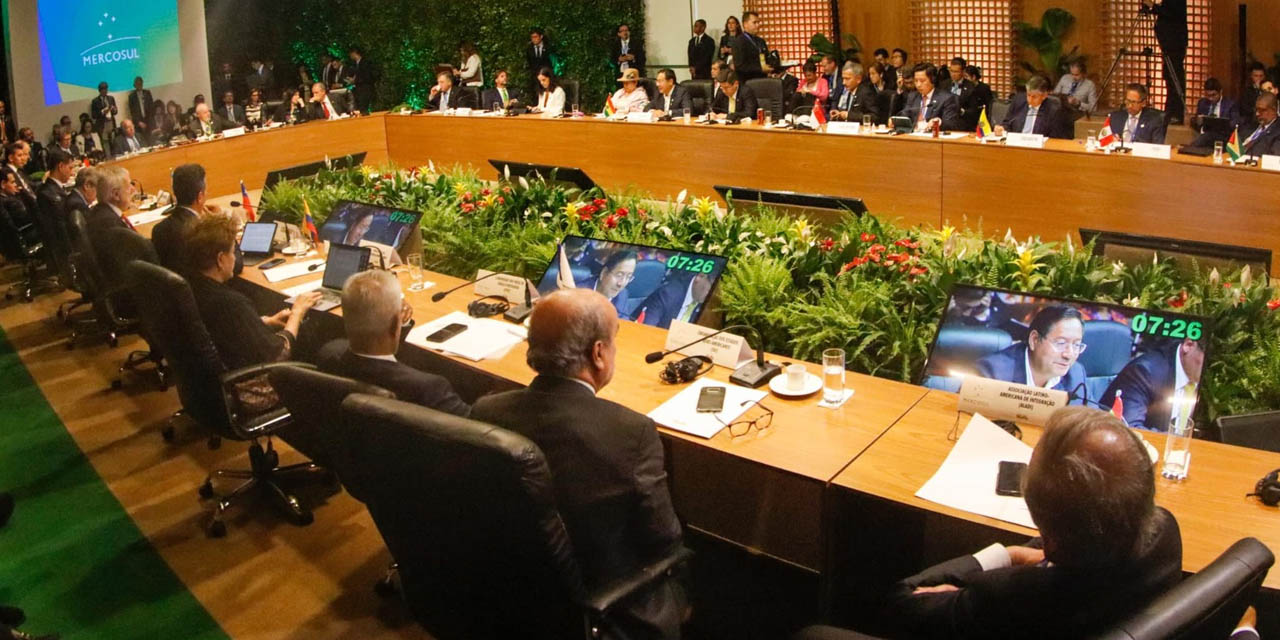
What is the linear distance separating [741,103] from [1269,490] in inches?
281

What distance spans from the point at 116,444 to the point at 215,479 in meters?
0.81

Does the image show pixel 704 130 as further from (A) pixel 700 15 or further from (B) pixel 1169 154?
(A) pixel 700 15

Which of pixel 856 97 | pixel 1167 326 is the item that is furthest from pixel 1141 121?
pixel 1167 326

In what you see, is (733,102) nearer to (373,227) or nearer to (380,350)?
(373,227)

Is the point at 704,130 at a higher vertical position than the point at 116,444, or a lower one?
higher

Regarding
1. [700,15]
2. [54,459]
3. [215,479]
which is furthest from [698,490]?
[700,15]

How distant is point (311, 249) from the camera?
A: 5164 millimetres

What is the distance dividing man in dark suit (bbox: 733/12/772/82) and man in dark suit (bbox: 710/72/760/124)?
169 centimetres

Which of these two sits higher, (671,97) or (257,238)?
(671,97)

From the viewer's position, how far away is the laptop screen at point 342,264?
4.44 metres

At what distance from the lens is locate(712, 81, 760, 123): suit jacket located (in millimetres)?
8758

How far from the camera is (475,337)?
3.60 metres

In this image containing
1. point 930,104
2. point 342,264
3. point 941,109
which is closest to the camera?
point 342,264

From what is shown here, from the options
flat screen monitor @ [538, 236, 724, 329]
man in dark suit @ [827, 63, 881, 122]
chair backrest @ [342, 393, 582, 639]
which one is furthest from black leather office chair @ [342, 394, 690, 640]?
man in dark suit @ [827, 63, 881, 122]
